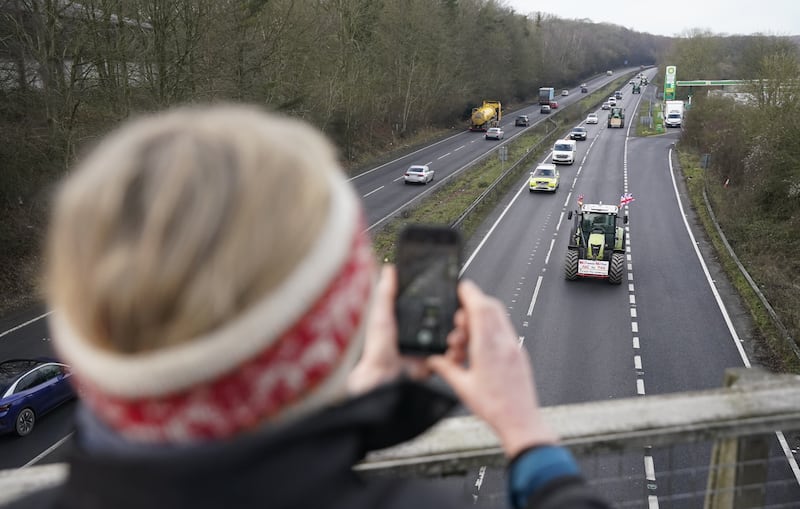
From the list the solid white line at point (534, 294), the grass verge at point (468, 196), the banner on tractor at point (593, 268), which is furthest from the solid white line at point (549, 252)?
the grass verge at point (468, 196)

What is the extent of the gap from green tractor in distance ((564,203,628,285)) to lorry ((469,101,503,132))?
4820cm

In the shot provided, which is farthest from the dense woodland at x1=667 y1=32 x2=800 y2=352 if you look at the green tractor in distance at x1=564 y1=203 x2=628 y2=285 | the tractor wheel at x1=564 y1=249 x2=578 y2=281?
the tractor wheel at x1=564 y1=249 x2=578 y2=281

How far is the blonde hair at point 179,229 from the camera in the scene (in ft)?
3.12

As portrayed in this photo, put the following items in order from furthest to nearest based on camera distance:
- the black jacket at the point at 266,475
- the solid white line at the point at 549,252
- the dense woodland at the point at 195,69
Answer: the solid white line at the point at 549,252, the dense woodland at the point at 195,69, the black jacket at the point at 266,475

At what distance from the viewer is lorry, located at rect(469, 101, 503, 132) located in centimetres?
6894

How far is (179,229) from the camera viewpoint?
97cm

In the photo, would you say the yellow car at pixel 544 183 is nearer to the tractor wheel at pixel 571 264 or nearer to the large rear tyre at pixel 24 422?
the tractor wheel at pixel 571 264

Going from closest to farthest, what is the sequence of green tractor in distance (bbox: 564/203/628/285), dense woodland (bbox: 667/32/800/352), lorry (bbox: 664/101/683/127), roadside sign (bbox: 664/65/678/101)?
green tractor in distance (bbox: 564/203/628/285)
dense woodland (bbox: 667/32/800/352)
lorry (bbox: 664/101/683/127)
roadside sign (bbox: 664/65/678/101)

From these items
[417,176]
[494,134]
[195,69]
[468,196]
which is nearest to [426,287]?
[195,69]

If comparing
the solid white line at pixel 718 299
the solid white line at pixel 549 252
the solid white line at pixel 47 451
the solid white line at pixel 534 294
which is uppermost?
the solid white line at pixel 47 451

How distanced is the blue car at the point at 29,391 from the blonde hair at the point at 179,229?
13903 mm

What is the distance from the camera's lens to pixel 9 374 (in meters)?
13.6

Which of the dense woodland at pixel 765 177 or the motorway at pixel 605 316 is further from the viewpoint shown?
the dense woodland at pixel 765 177

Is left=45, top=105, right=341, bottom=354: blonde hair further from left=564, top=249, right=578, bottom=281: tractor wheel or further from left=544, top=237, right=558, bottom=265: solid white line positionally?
left=544, top=237, right=558, bottom=265: solid white line
